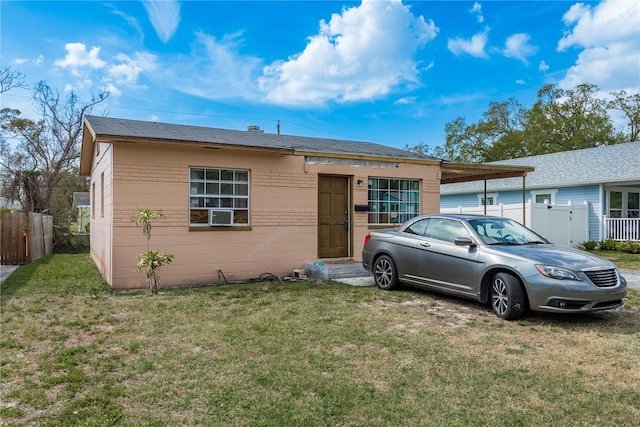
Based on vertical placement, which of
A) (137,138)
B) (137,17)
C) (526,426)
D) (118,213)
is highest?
(137,17)

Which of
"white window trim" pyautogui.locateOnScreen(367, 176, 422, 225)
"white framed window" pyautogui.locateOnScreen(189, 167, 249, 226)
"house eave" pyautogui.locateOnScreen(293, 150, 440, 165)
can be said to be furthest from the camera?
"white window trim" pyautogui.locateOnScreen(367, 176, 422, 225)

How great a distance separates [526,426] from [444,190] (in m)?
22.1

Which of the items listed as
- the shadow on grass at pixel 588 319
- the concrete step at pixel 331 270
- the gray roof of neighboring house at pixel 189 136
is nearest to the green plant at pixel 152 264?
the gray roof of neighboring house at pixel 189 136

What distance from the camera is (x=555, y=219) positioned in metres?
17.3

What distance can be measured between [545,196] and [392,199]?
11.7 metres

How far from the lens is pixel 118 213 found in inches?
331

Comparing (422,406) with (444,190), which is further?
(444,190)

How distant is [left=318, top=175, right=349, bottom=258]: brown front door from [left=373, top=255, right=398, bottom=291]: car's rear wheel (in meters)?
2.44

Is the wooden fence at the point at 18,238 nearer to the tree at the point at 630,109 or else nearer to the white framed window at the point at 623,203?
the white framed window at the point at 623,203

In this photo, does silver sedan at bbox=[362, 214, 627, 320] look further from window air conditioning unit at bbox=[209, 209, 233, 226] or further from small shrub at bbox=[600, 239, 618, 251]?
small shrub at bbox=[600, 239, 618, 251]

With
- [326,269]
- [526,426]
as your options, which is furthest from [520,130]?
[526,426]

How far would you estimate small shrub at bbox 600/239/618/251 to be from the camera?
653 inches

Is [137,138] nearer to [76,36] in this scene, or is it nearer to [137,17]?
[137,17]

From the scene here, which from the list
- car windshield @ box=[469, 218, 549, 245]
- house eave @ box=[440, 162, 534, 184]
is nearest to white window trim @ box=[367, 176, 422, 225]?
house eave @ box=[440, 162, 534, 184]
